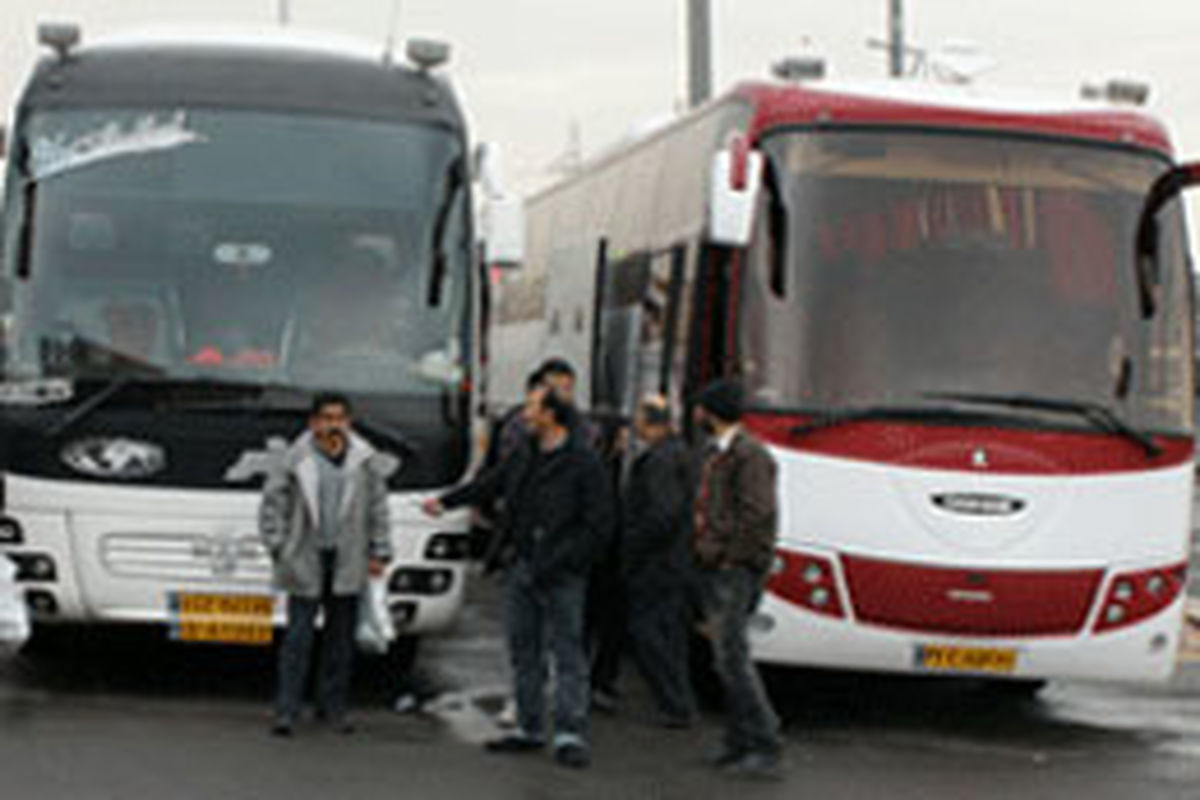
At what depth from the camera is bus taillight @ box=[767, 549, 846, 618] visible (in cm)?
1340

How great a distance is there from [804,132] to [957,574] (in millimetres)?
2340

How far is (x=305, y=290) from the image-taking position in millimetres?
13625

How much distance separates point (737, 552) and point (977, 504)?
190 centimetres

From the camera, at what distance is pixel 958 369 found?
13609mm

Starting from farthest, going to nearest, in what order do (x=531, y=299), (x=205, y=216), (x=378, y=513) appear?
(x=531, y=299) < (x=205, y=216) < (x=378, y=513)

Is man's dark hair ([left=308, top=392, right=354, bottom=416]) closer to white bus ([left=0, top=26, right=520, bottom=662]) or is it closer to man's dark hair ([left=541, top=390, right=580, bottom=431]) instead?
white bus ([left=0, top=26, right=520, bottom=662])

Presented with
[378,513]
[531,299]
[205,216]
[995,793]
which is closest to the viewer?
[995,793]

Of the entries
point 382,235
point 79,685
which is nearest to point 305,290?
point 382,235

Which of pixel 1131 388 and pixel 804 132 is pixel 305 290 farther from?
pixel 1131 388

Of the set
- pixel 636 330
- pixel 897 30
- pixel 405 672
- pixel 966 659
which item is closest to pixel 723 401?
pixel 966 659

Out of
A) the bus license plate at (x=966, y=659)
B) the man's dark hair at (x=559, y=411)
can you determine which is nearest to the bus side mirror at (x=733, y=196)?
the man's dark hair at (x=559, y=411)

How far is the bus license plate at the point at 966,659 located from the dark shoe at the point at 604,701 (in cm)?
173

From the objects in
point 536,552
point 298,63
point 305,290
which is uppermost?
point 298,63

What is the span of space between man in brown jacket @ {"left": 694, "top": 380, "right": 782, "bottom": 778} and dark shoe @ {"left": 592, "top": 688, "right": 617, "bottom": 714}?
2.16 m
